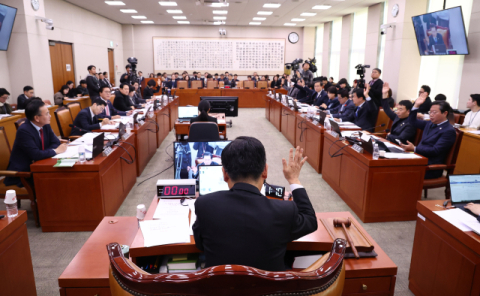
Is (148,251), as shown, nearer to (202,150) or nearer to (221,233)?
(221,233)

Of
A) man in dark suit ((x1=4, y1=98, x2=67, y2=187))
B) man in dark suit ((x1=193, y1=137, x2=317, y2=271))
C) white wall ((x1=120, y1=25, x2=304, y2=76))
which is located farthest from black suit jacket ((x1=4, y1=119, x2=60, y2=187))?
white wall ((x1=120, y1=25, x2=304, y2=76))

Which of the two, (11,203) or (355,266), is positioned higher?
(11,203)

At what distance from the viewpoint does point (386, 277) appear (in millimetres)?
1622

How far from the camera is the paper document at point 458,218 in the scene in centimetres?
Result: 174

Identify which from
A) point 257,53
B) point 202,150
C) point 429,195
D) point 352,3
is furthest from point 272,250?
point 257,53

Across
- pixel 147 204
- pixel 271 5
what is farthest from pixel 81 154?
pixel 271 5

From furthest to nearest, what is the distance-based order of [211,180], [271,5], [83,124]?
[271,5] < [83,124] < [211,180]

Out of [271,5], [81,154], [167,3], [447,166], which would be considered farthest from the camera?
[271,5]

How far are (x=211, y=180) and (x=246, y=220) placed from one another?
0.93 metres

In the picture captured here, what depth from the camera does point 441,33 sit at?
20.9 feet

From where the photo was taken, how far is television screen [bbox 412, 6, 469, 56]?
5871 mm

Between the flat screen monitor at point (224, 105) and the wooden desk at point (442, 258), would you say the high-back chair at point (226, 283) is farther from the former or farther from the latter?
the flat screen monitor at point (224, 105)

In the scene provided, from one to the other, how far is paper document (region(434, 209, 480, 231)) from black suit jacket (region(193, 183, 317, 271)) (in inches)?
41.8

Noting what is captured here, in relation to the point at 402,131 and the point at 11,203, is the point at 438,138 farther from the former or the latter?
the point at 11,203
